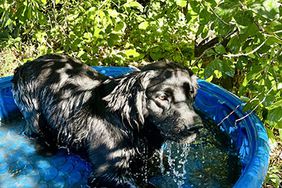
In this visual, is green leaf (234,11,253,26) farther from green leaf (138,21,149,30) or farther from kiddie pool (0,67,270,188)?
green leaf (138,21,149,30)

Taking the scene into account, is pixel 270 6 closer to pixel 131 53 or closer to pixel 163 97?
pixel 163 97

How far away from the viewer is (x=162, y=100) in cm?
345

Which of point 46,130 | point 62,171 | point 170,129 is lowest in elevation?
point 62,171

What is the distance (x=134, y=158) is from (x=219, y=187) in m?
0.80

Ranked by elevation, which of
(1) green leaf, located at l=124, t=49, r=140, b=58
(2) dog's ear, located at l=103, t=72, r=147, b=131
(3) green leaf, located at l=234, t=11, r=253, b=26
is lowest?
(1) green leaf, located at l=124, t=49, r=140, b=58

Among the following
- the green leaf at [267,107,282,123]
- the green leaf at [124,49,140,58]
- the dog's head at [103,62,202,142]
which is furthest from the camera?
the green leaf at [124,49,140,58]

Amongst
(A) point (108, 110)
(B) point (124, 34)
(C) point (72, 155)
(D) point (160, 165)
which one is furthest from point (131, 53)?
(A) point (108, 110)

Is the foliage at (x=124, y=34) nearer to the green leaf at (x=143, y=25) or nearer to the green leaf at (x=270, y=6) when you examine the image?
the green leaf at (x=143, y=25)

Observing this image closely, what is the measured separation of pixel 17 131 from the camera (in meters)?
4.81

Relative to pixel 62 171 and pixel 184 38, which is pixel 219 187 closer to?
pixel 62 171

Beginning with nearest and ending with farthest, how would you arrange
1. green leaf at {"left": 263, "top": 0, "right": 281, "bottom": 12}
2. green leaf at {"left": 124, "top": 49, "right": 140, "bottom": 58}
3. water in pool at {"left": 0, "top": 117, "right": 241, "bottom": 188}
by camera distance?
green leaf at {"left": 263, "top": 0, "right": 281, "bottom": 12} → water in pool at {"left": 0, "top": 117, "right": 241, "bottom": 188} → green leaf at {"left": 124, "top": 49, "right": 140, "bottom": 58}

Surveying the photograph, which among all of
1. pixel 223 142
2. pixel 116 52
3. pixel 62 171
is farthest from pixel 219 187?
pixel 116 52

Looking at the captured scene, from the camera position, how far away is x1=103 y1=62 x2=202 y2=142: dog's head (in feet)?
11.2

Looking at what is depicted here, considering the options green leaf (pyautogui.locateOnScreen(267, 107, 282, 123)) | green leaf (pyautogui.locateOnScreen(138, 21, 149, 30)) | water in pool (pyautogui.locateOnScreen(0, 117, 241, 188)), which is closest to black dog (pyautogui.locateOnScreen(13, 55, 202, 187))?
water in pool (pyautogui.locateOnScreen(0, 117, 241, 188))
